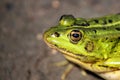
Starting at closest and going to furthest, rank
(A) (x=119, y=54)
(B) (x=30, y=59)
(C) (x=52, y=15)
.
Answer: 1. (A) (x=119, y=54)
2. (B) (x=30, y=59)
3. (C) (x=52, y=15)

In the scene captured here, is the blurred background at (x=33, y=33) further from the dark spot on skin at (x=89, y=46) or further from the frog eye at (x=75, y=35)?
the frog eye at (x=75, y=35)

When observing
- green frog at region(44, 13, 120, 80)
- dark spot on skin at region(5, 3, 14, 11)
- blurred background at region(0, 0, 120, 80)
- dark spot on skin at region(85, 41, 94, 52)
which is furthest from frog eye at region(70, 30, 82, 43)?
dark spot on skin at region(5, 3, 14, 11)

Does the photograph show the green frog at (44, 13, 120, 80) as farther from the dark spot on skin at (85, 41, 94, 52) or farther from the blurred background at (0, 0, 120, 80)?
the blurred background at (0, 0, 120, 80)

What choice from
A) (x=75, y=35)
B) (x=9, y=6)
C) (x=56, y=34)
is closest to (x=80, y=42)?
(x=75, y=35)

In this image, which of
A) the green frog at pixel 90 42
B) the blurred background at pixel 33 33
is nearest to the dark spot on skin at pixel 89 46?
the green frog at pixel 90 42

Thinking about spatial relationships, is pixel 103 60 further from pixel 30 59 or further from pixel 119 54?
pixel 30 59

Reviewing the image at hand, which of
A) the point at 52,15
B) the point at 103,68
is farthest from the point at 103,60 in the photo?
the point at 52,15
